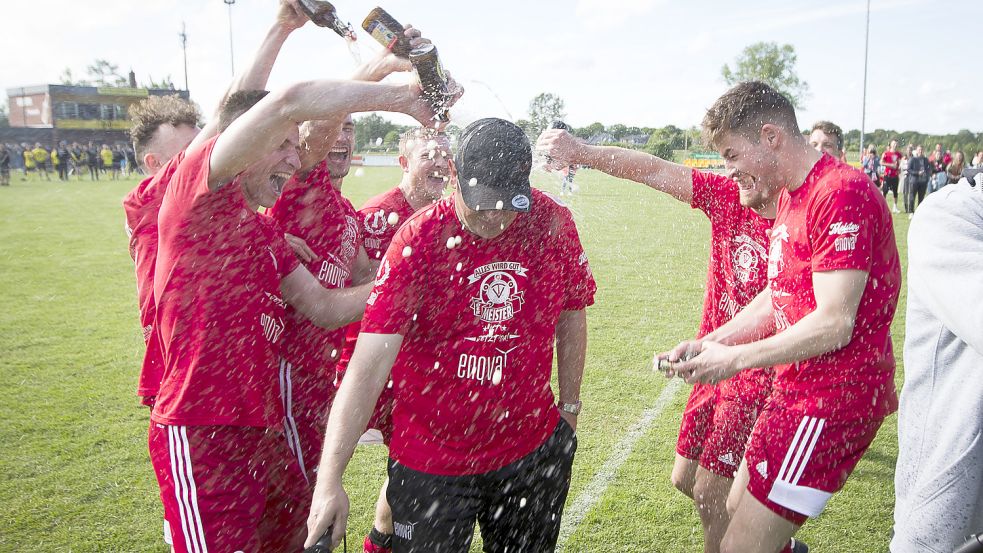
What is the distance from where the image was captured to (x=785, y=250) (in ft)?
9.44

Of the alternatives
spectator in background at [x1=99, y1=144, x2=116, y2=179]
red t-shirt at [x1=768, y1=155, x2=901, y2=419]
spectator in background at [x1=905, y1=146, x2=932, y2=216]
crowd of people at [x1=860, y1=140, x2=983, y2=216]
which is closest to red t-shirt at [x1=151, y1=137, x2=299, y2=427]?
red t-shirt at [x1=768, y1=155, x2=901, y2=419]

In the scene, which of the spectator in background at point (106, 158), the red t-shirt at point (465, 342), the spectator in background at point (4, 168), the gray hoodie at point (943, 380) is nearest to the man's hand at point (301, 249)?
the red t-shirt at point (465, 342)

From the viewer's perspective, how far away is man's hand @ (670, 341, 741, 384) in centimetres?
264

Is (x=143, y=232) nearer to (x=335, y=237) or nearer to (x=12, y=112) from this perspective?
(x=335, y=237)

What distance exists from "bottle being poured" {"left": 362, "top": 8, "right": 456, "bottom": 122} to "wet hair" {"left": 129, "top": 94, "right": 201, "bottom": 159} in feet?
5.31

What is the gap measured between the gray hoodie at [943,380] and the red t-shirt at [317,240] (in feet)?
7.99

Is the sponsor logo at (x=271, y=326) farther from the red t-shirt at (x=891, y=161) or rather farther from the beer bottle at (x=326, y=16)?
the red t-shirt at (x=891, y=161)

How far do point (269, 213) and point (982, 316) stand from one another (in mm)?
2925

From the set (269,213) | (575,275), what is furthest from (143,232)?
(575,275)

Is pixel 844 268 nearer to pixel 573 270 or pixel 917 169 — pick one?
pixel 573 270

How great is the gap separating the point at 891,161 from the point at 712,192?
19.8m

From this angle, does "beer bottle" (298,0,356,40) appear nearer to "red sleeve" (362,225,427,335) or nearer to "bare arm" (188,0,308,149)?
"bare arm" (188,0,308,149)

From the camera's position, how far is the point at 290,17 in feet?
10.5

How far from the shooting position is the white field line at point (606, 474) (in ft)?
13.5
